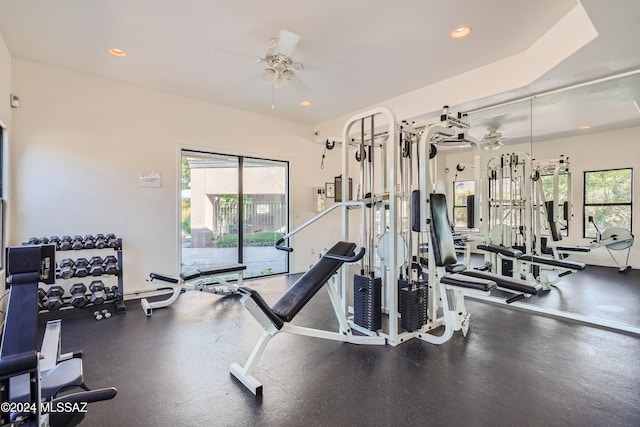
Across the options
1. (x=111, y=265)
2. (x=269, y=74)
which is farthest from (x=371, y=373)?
(x=111, y=265)

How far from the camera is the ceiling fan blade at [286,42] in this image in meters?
2.54

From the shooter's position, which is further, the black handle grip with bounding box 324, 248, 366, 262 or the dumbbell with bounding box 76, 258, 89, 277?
the dumbbell with bounding box 76, 258, 89, 277

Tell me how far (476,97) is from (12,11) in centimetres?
462

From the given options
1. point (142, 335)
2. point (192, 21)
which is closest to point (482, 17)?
point (192, 21)

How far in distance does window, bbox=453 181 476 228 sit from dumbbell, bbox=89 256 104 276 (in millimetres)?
4638

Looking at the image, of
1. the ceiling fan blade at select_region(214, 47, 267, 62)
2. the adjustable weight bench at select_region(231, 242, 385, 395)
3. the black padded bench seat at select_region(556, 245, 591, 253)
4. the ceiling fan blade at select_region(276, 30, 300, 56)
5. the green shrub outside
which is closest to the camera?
the adjustable weight bench at select_region(231, 242, 385, 395)

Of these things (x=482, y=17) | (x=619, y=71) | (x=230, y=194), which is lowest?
(x=230, y=194)

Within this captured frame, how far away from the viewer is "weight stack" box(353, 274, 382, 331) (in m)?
2.80

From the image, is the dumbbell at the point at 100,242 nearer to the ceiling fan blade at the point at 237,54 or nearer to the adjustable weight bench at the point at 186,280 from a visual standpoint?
the adjustable weight bench at the point at 186,280

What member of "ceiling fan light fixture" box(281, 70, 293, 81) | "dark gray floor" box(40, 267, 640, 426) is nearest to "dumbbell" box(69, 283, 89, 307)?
"dark gray floor" box(40, 267, 640, 426)

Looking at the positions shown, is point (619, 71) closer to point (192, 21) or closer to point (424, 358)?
point (424, 358)

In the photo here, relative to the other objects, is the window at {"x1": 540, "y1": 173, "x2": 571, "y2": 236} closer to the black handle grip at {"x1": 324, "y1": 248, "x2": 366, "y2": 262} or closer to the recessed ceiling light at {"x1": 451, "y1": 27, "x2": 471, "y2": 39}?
the recessed ceiling light at {"x1": 451, "y1": 27, "x2": 471, "y2": 39}

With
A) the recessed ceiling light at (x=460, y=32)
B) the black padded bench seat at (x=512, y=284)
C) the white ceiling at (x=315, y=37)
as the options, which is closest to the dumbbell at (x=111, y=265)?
the white ceiling at (x=315, y=37)

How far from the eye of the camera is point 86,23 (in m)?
2.71
